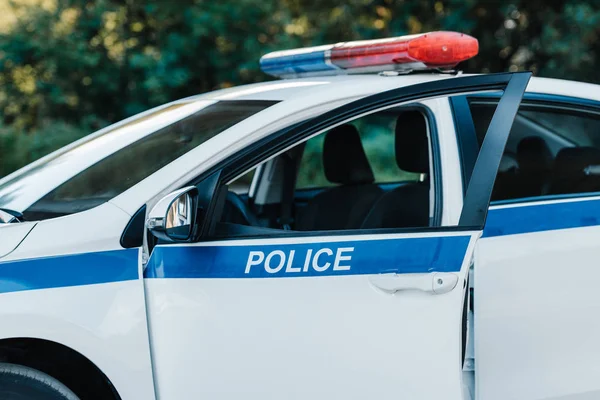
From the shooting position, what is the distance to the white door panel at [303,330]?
2.29m

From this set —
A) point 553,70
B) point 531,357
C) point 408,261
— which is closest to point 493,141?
point 408,261

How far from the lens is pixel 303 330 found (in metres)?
2.32

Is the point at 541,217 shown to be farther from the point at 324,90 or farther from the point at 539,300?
the point at 324,90

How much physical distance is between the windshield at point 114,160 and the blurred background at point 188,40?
6.59 meters

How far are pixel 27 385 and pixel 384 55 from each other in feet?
5.14

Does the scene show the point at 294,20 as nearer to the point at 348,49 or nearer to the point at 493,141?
the point at 348,49

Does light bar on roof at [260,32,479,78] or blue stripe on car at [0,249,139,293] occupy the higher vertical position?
light bar on roof at [260,32,479,78]

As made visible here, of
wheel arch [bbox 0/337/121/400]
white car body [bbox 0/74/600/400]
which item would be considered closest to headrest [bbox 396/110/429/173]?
white car body [bbox 0/74/600/400]

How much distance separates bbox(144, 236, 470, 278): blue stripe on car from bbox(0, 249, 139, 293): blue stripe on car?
0.07 metres

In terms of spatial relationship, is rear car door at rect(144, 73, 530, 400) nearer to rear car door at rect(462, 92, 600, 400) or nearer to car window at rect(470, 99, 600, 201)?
rear car door at rect(462, 92, 600, 400)

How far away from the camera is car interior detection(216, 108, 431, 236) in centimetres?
289

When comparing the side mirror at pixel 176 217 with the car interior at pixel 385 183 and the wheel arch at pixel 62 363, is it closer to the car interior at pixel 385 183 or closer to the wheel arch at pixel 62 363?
the wheel arch at pixel 62 363

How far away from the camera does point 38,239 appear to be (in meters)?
2.27

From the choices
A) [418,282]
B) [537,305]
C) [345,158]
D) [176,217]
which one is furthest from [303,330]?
[345,158]
